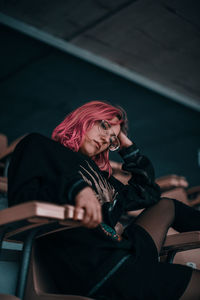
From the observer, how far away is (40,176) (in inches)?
36.9

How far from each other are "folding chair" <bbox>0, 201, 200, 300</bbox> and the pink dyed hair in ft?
1.45

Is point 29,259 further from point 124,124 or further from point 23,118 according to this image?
point 23,118

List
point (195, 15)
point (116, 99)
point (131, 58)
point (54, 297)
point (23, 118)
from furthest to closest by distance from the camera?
point (23, 118) < point (116, 99) < point (131, 58) < point (195, 15) < point (54, 297)

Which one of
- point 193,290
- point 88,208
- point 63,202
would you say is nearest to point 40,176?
point 63,202

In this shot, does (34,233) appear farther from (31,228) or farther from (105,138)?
(105,138)

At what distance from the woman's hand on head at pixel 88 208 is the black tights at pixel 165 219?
0.42 meters

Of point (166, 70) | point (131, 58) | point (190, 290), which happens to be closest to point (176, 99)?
point (166, 70)

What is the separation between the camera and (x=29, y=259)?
918mm

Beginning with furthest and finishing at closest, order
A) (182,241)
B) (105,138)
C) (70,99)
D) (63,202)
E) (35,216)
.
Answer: (70,99) → (105,138) → (182,241) → (63,202) → (35,216)

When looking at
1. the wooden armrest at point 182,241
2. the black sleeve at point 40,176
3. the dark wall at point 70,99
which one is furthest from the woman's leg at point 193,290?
the dark wall at point 70,99

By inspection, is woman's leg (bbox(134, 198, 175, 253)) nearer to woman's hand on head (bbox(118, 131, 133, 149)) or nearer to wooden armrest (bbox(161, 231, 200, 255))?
wooden armrest (bbox(161, 231, 200, 255))

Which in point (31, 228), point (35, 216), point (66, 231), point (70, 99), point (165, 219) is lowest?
point (70, 99)

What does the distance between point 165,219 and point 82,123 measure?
48 centimetres

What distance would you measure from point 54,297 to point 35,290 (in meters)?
0.07
